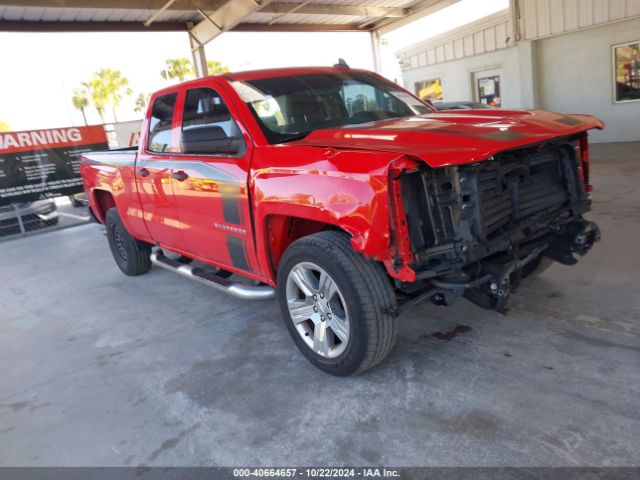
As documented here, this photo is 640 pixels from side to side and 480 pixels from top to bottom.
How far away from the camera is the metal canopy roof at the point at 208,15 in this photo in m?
12.1

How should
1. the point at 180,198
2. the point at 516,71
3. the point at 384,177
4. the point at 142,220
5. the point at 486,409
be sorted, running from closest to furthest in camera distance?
the point at 384,177 < the point at 486,409 < the point at 180,198 < the point at 142,220 < the point at 516,71

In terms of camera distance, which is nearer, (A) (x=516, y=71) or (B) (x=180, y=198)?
(B) (x=180, y=198)

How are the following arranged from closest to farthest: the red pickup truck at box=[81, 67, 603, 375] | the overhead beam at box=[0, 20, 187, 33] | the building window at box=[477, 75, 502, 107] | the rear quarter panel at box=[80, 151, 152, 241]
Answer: the red pickup truck at box=[81, 67, 603, 375] → the rear quarter panel at box=[80, 151, 152, 241] → the overhead beam at box=[0, 20, 187, 33] → the building window at box=[477, 75, 502, 107]

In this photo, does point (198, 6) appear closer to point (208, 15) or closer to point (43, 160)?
point (208, 15)

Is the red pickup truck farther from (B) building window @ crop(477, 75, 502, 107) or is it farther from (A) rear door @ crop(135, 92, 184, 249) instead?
(B) building window @ crop(477, 75, 502, 107)

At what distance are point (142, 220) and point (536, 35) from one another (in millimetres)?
13069

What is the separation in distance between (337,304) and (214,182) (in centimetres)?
136

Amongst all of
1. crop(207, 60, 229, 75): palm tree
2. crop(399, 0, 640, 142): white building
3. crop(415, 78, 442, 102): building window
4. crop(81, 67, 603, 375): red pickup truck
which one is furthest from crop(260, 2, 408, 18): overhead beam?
A: crop(207, 60, 229, 75): palm tree

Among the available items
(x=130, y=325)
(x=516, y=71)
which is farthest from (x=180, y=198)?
(x=516, y=71)

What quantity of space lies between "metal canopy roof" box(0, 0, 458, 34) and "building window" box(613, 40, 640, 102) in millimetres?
5054

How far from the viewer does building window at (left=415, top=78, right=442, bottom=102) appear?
18672 millimetres

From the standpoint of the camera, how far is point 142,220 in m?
5.15

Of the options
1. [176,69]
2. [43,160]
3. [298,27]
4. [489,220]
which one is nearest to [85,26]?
[43,160]

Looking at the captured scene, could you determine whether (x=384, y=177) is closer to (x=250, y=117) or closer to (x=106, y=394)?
(x=250, y=117)
